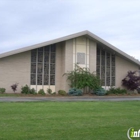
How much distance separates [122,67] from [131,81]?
200 centimetres

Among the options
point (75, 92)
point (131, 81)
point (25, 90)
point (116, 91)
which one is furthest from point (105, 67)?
point (25, 90)

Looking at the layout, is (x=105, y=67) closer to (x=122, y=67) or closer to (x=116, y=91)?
(x=122, y=67)

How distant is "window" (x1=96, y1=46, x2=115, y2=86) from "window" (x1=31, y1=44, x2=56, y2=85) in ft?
16.6

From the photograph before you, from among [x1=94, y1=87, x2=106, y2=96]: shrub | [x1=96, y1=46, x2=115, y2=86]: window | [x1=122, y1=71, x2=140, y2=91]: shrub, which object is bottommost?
[x1=94, y1=87, x2=106, y2=96]: shrub

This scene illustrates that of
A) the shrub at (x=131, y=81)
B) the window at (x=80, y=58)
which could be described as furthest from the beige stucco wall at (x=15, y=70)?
the shrub at (x=131, y=81)

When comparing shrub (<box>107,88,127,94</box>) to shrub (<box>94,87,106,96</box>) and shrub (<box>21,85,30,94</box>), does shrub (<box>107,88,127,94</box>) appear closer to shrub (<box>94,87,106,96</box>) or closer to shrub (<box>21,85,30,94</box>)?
shrub (<box>94,87,106,96</box>)

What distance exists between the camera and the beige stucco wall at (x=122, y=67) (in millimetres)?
30906

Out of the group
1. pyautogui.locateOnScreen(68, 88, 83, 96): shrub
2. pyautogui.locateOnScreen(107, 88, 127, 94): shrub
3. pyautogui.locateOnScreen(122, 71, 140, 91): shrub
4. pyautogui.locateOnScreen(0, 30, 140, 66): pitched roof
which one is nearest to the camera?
pyautogui.locateOnScreen(0, 30, 140, 66): pitched roof

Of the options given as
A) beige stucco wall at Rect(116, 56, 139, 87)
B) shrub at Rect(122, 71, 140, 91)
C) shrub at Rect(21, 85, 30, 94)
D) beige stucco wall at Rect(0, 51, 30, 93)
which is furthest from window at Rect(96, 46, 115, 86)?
shrub at Rect(21, 85, 30, 94)

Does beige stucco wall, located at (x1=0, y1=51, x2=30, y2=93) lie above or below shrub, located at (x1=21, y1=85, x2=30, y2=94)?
above

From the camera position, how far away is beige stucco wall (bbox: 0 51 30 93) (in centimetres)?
2616

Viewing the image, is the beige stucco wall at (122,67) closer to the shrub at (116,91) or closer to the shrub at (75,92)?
the shrub at (116,91)

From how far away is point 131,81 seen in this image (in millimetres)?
30172

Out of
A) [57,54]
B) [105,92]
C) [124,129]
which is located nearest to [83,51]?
[57,54]
